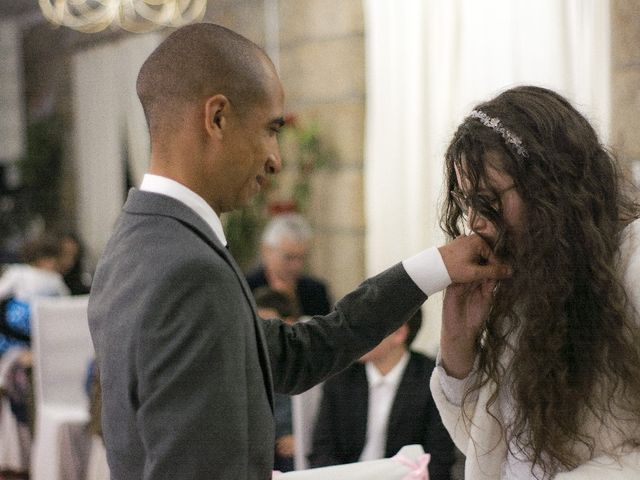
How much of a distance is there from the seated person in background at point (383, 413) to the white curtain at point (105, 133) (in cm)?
516

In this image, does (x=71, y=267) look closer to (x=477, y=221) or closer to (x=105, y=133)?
(x=105, y=133)

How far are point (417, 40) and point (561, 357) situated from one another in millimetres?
3404

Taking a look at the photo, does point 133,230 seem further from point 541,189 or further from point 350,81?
point 350,81

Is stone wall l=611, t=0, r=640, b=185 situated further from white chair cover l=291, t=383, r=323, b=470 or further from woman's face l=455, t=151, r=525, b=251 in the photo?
woman's face l=455, t=151, r=525, b=251

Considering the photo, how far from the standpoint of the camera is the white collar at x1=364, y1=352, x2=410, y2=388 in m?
2.91

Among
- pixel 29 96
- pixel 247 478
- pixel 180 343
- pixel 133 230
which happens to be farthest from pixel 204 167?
pixel 29 96

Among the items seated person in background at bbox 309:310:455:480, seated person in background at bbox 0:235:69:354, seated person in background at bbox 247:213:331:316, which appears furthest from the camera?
seated person in background at bbox 247:213:331:316

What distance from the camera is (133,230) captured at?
50.0 inches

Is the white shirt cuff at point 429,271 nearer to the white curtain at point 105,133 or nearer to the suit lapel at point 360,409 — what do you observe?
the suit lapel at point 360,409

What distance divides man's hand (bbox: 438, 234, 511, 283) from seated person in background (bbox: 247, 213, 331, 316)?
3204 mm

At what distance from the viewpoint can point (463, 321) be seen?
1560 millimetres

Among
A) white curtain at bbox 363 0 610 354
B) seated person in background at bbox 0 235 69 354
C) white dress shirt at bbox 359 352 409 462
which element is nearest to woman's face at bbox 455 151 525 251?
white dress shirt at bbox 359 352 409 462

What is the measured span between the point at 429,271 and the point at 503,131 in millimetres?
264

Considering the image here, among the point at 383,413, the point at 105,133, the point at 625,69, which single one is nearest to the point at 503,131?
the point at 383,413
